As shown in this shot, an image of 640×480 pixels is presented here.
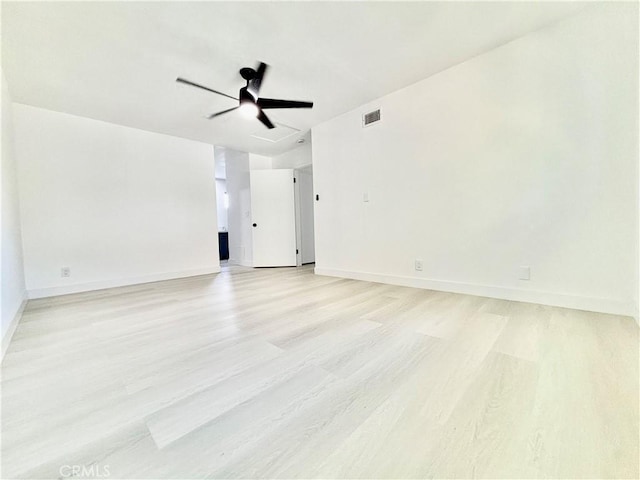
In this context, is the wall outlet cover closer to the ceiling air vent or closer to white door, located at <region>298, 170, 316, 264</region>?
the ceiling air vent

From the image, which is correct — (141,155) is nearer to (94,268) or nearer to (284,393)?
(94,268)

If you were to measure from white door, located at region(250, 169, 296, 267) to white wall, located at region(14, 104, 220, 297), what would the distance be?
87 centimetres

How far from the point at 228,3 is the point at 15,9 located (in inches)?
59.1

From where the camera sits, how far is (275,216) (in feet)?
17.1

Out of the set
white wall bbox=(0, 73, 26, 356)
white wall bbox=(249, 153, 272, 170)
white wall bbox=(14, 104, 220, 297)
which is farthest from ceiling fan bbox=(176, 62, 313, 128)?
white wall bbox=(249, 153, 272, 170)

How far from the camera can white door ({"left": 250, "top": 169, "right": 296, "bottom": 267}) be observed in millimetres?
5184

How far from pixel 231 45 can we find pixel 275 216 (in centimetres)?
327

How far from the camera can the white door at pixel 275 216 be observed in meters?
5.18

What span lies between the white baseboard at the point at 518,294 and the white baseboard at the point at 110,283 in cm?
306

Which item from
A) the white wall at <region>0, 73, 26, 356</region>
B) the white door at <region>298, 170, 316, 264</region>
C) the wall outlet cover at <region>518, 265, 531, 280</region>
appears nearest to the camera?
the white wall at <region>0, 73, 26, 356</region>

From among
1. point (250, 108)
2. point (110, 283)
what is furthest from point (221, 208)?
point (250, 108)

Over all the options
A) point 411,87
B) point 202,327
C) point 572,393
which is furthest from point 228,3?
point 572,393

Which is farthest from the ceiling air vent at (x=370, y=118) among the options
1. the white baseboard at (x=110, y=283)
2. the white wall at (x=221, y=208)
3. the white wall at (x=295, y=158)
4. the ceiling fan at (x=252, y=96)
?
the white wall at (x=221, y=208)

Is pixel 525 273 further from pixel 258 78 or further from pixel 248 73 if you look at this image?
pixel 248 73
